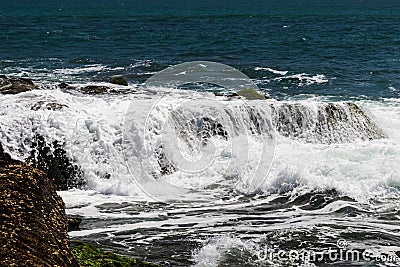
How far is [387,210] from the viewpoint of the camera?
1423 cm

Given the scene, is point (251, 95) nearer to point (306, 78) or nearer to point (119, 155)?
point (119, 155)

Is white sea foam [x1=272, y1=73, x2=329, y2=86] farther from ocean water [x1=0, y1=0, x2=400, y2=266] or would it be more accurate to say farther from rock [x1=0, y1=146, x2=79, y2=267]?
rock [x1=0, y1=146, x2=79, y2=267]

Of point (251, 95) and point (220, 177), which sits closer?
point (220, 177)

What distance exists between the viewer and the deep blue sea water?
32.0m

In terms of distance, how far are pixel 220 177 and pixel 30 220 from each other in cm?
1099

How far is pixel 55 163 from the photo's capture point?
16.3 m

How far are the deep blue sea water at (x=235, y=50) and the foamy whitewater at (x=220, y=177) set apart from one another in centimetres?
943

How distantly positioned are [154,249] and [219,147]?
23.7 ft

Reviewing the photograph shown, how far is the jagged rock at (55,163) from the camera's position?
16.0 m

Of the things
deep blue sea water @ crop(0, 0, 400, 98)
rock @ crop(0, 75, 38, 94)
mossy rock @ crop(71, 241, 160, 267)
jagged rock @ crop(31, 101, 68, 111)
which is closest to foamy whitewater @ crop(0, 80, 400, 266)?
jagged rock @ crop(31, 101, 68, 111)

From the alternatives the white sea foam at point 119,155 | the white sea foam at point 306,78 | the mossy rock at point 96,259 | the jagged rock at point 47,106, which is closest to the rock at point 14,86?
the white sea foam at point 119,155

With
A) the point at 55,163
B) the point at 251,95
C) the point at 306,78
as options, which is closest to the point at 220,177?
the point at 55,163

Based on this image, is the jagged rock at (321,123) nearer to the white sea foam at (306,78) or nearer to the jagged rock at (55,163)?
the jagged rock at (55,163)

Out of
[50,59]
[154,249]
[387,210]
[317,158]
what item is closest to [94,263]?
[154,249]
